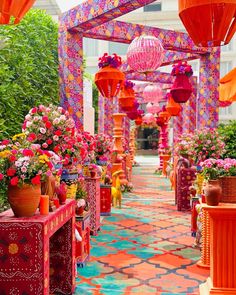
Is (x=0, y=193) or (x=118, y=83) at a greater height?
(x=118, y=83)

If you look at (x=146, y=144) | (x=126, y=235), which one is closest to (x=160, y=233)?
(x=126, y=235)

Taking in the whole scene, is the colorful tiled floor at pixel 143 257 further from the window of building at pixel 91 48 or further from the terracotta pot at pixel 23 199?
the window of building at pixel 91 48

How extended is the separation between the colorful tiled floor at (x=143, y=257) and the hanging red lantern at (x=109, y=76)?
240cm

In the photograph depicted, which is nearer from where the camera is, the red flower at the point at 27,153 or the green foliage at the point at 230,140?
the red flower at the point at 27,153

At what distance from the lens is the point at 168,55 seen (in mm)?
9430

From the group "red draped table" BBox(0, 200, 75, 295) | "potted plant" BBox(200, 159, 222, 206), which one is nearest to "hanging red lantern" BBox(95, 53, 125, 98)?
"potted plant" BBox(200, 159, 222, 206)

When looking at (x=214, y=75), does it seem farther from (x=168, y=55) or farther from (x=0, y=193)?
(x=0, y=193)

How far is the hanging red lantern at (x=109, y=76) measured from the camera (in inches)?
276

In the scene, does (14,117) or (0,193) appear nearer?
(0,193)

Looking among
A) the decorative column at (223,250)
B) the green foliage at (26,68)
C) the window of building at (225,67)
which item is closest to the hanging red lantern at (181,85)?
the green foliage at (26,68)

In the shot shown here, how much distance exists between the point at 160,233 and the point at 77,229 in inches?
89.3

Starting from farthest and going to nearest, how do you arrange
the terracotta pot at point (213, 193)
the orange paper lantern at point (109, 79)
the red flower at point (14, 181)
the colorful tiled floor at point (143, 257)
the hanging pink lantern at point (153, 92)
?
the hanging pink lantern at point (153, 92) → the orange paper lantern at point (109, 79) → the colorful tiled floor at point (143, 257) → the terracotta pot at point (213, 193) → the red flower at point (14, 181)

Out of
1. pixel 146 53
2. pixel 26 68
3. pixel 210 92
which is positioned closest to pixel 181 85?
pixel 210 92

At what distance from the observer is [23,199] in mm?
2949
